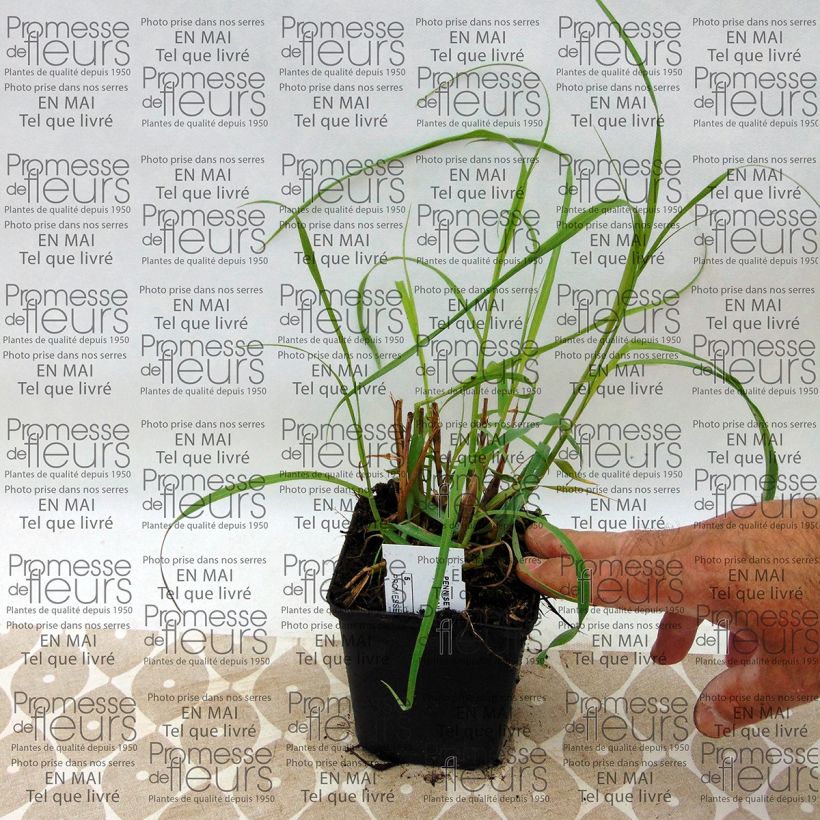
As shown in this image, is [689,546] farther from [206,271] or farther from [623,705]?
[206,271]

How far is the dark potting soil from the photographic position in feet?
2.78

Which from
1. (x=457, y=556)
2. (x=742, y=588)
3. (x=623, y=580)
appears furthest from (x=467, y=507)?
(x=742, y=588)

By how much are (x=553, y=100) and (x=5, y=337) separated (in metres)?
0.90

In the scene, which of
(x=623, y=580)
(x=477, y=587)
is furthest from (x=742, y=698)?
(x=477, y=587)

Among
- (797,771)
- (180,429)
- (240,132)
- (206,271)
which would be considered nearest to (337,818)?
(797,771)

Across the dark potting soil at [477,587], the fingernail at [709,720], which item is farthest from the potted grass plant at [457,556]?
the fingernail at [709,720]

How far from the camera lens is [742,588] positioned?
819 mm

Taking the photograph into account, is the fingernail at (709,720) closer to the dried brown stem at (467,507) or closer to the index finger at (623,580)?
the index finger at (623,580)

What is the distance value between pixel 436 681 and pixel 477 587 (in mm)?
107

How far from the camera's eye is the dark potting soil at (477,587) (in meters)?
0.85

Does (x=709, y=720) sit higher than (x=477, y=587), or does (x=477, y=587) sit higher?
(x=477, y=587)

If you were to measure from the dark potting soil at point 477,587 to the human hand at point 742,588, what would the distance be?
0.08ft

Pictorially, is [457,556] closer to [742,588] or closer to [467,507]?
A: [467,507]

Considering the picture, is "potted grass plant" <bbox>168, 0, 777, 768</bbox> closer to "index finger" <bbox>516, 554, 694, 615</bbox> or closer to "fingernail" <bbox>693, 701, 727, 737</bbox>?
"index finger" <bbox>516, 554, 694, 615</bbox>
